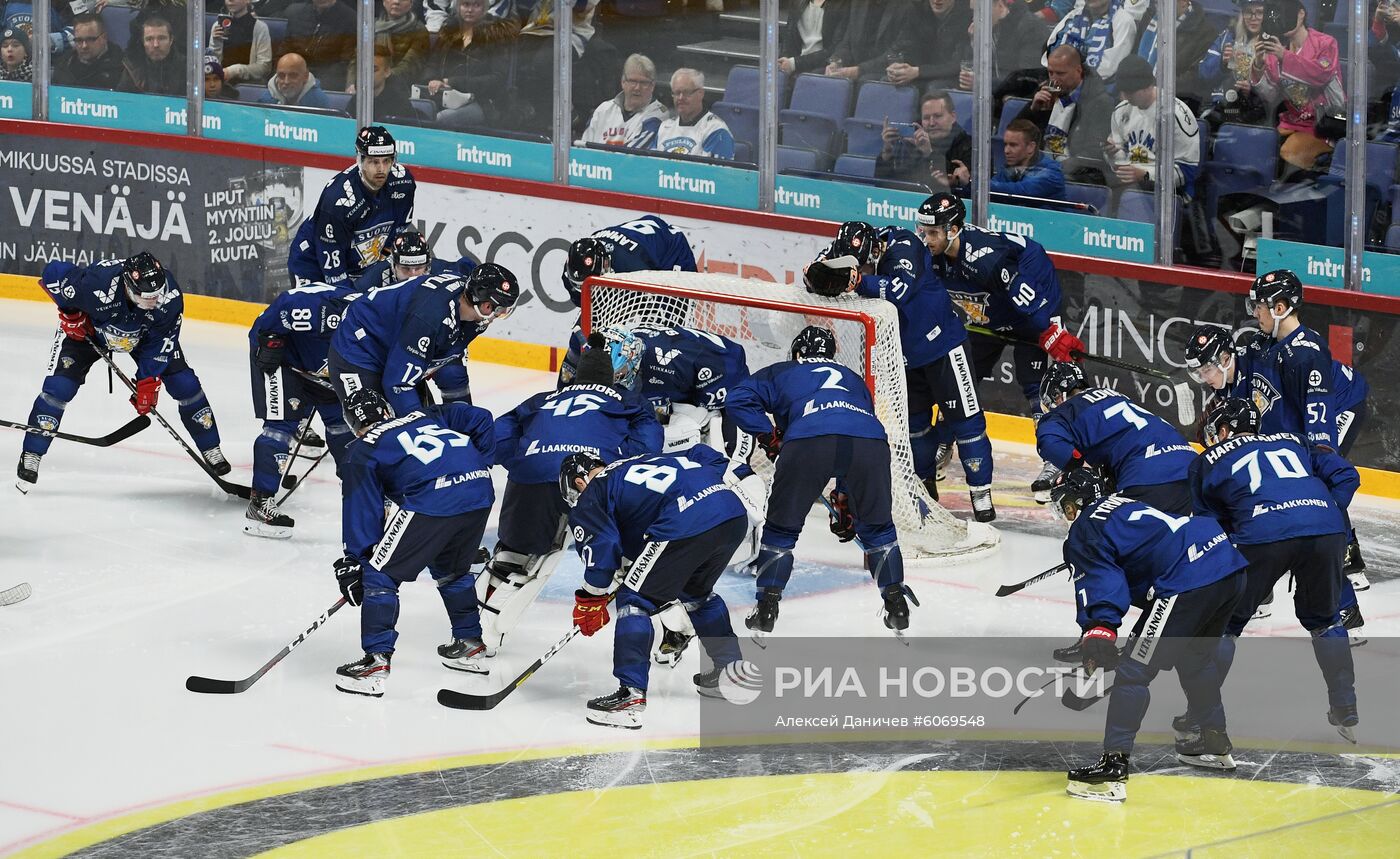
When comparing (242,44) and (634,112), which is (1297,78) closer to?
(634,112)

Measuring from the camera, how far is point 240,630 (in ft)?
23.5

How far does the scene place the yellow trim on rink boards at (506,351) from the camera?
9000mm

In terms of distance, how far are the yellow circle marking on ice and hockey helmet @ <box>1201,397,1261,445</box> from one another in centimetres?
102

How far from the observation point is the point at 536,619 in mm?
7332

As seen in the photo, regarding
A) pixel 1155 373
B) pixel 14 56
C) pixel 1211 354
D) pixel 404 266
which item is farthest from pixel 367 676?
pixel 14 56

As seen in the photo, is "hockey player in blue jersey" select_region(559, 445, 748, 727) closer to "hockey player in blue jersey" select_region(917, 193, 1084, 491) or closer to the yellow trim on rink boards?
"hockey player in blue jersey" select_region(917, 193, 1084, 491)

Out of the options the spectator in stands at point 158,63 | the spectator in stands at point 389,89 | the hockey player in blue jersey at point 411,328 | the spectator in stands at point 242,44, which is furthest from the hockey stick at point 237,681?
the spectator in stands at point 158,63

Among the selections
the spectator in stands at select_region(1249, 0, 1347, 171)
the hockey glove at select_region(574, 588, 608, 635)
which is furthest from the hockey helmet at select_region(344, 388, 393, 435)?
the spectator in stands at select_region(1249, 0, 1347, 171)

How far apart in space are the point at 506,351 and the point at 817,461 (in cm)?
446

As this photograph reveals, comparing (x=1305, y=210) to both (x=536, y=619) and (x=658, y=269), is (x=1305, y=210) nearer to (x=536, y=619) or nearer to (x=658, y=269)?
(x=658, y=269)

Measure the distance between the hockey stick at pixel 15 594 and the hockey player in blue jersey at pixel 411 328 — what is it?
130 centimetres

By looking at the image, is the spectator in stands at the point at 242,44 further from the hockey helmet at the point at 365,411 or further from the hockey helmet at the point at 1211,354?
the hockey helmet at the point at 1211,354

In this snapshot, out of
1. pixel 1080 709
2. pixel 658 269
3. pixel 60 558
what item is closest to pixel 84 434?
pixel 60 558

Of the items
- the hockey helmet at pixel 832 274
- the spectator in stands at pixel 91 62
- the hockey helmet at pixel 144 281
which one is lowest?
the hockey helmet at pixel 144 281
